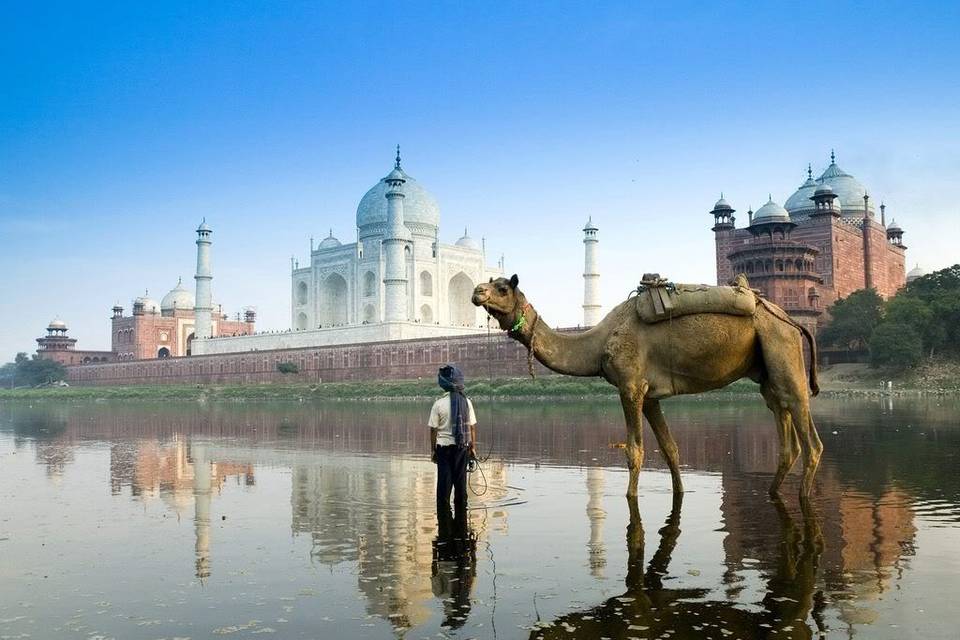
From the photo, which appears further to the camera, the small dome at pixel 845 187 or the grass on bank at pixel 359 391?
the small dome at pixel 845 187

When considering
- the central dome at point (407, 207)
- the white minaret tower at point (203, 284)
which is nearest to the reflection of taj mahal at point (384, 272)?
the central dome at point (407, 207)

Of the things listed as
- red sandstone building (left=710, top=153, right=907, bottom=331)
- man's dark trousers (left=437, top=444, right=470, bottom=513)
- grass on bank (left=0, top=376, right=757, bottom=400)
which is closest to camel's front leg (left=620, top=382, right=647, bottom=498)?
man's dark trousers (left=437, top=444, right=470, bottom=513)

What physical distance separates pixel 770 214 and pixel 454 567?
173 ft

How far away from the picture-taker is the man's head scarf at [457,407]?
753 cm

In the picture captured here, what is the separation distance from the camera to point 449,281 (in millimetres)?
75500

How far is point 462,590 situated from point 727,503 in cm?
373

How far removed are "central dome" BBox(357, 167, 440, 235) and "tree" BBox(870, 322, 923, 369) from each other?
1567 inches

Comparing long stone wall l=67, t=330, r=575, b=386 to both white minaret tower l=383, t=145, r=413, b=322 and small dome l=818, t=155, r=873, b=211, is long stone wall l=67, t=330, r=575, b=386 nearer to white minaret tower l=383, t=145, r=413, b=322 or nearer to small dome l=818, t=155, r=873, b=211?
white minaret tower l=383, t=145, r=413, b=322

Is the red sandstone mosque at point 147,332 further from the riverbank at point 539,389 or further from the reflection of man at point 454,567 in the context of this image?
the reflection of man at point 454,567

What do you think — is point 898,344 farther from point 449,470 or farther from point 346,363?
point 449,470

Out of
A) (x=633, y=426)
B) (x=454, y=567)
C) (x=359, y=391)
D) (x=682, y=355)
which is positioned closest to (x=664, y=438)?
(x=633, y=426)

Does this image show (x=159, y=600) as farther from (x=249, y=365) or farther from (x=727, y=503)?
(x=249, y=365)

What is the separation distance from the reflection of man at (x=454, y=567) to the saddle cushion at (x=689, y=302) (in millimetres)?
2358

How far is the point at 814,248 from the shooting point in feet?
177
